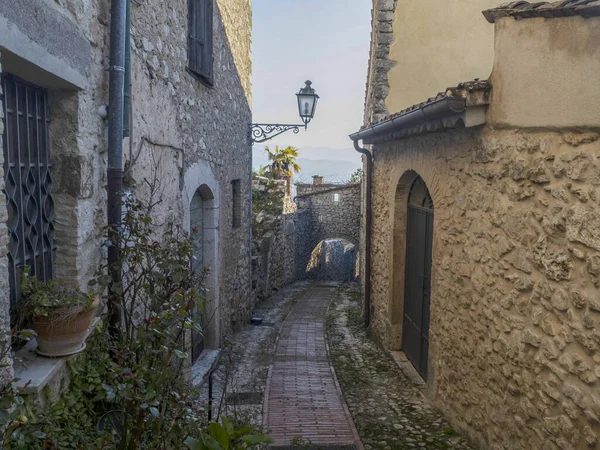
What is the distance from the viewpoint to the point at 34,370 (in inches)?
95.9

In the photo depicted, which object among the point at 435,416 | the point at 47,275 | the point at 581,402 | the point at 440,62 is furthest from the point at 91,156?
the point at 440,62

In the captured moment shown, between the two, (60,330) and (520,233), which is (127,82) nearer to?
(60,330)

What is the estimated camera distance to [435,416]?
497 cm

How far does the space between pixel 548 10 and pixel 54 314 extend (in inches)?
129

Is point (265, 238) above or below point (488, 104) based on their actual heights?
below

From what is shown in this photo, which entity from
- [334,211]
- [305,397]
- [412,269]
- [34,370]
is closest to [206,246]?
[305,397]

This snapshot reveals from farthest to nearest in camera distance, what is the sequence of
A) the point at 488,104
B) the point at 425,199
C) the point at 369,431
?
the point at 425,199, the point at 369,431, the point at 488,104

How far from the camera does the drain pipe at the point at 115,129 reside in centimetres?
333

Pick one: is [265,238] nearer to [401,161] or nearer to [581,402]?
[401,161]

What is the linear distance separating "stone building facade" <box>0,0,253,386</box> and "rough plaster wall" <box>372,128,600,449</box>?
8.47 feet

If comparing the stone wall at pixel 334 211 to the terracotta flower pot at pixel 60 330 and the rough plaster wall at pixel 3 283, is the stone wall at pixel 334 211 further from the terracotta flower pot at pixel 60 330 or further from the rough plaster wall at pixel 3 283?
the rough plaster wall at pixel 3 283

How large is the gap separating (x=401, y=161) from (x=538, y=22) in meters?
3.28

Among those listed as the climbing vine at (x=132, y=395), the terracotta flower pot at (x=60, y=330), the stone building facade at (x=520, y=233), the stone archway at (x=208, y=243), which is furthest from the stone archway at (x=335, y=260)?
the terracotta flower pot at (x=60, y=330)

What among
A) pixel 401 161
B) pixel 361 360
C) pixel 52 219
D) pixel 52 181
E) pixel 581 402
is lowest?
pixel 361 360
